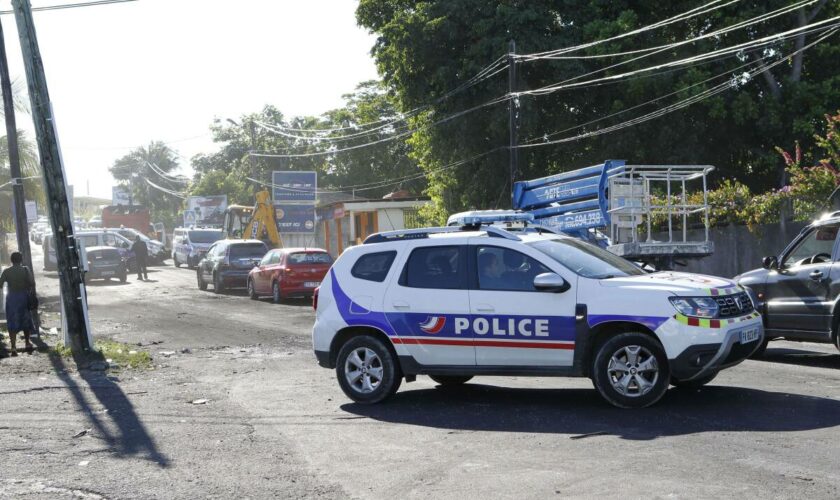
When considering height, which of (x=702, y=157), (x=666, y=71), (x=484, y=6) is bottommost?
(x=702, y=157)

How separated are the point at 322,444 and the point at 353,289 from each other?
255cm

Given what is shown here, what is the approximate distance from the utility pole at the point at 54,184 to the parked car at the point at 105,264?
23181 millimetres

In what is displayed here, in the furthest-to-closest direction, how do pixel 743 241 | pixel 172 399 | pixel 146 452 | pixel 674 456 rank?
pixel 743 241 < pixel 172 399 < pixel 146 452 < pixel 674 456

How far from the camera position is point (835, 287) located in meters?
12.1

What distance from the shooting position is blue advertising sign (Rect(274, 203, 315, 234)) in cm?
4791

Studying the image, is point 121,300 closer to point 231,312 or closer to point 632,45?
point 231,312

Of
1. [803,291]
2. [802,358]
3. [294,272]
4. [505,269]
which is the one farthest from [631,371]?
[294,272]

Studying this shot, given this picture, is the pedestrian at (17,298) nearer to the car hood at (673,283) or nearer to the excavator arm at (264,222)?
the car hood at (673,283)

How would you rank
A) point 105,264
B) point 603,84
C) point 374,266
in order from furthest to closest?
point 105,264, point 603,84, point 374,266

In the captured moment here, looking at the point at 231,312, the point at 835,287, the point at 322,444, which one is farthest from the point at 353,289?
the point at 231,312

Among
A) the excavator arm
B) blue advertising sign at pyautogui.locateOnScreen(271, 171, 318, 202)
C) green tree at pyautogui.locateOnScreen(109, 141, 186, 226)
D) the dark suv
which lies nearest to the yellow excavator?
the excavator arm

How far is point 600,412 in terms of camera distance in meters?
9.29

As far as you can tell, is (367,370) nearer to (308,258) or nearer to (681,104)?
(308,258)

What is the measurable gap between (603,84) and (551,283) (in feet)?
76.2
